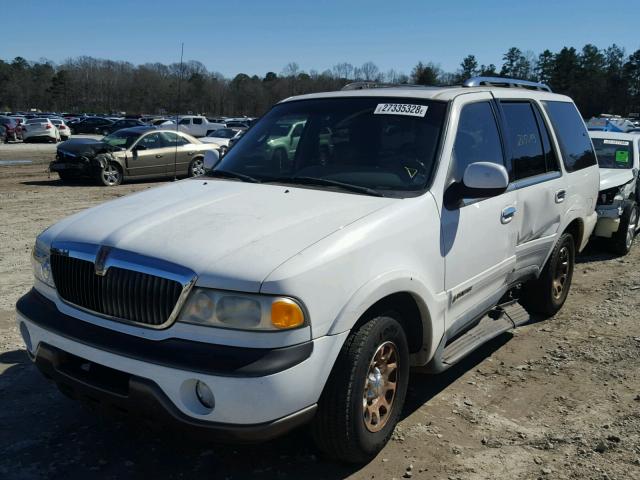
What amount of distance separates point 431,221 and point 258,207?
3.25 feet

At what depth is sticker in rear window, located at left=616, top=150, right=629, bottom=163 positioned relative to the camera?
9.87m

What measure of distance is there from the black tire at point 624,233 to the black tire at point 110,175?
12.4 metres

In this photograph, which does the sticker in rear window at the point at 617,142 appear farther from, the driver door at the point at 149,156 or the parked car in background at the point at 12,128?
the parked car in background at the point at 12,128

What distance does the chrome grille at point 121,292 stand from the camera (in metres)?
2.73

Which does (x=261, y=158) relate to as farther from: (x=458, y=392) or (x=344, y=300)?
(x=458, y=392)

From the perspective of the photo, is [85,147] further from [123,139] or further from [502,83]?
[502,83]

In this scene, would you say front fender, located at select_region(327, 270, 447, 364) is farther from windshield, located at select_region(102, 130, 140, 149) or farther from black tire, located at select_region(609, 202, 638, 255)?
windshield, located at select_region(102, 130, 140, 149)

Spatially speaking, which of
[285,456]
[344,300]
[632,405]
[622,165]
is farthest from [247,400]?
[622,165]

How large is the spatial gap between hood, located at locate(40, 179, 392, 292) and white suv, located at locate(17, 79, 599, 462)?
A: 1cm

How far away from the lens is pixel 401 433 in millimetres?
3678

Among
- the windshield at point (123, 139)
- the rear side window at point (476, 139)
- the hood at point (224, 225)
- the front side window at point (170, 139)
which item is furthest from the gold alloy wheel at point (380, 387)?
the front side window at point (170, 139)

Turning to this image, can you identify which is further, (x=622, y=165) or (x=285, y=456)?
(x=622, y=165)

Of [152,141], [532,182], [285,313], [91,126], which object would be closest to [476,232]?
[532,182]

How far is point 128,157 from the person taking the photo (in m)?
16.6
